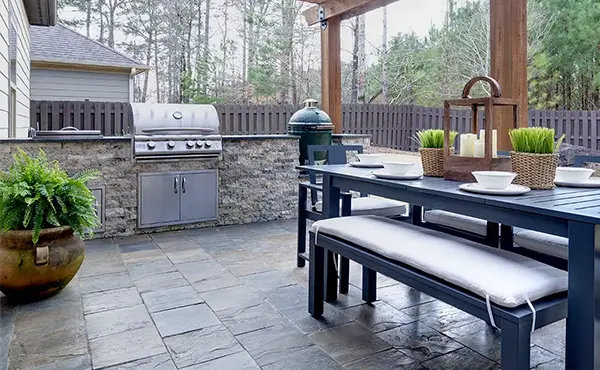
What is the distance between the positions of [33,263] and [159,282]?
785 millimetres

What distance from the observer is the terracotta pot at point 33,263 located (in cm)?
273

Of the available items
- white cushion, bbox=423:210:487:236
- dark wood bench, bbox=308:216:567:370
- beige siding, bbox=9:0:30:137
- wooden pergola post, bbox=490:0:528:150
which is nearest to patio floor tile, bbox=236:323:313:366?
dark wood bench, bbox=308:216:567:370

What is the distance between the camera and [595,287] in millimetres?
1501

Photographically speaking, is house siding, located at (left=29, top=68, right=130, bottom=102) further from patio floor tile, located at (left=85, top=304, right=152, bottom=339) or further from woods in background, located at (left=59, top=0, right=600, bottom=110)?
patio floor tile, located at (left=85, top=304, right=152, bottom=339)

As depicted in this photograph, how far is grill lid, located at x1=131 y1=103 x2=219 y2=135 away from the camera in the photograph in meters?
4.53

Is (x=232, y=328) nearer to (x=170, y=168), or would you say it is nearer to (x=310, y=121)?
(x=170, y=168)

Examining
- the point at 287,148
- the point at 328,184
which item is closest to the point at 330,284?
the point at 328,184

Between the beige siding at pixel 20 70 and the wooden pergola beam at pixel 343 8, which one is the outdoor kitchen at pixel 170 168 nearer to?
the beige siding at pixel 20 70

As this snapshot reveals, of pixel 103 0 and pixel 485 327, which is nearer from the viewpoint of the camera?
pixel 485 327

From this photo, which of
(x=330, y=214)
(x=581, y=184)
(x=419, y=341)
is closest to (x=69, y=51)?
(x=330, y=214)

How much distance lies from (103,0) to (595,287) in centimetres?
1398

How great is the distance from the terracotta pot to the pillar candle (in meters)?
2.40

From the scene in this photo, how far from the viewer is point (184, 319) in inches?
102

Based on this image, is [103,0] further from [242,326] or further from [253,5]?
[242,326]
